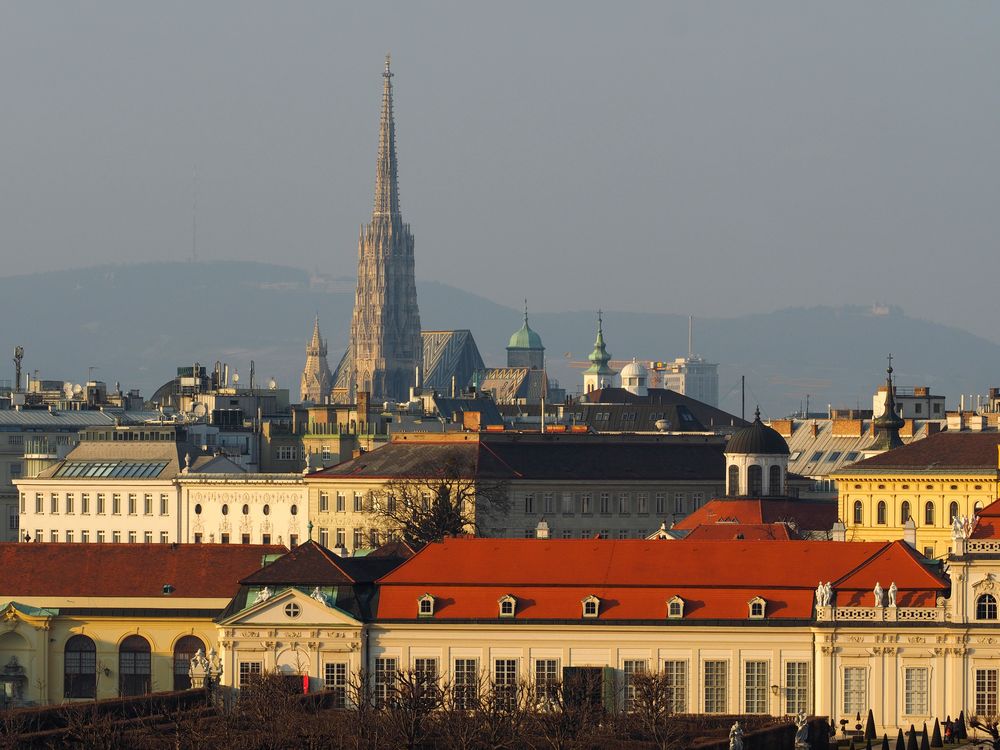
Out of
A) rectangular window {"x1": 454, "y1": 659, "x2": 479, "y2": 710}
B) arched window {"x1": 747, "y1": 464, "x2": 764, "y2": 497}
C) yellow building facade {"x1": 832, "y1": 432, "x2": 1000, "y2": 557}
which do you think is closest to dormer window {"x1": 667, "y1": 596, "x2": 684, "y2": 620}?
rectangular window {"x1": 454, "y1": 659, "x2": 479, "y2": 710}

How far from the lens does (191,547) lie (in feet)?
459

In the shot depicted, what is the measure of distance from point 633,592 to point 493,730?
82.0 feet

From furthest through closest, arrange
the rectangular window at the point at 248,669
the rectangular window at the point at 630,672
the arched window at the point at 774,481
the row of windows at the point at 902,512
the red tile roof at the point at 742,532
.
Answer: the arched window at the point at 774,481
the row of windows at the point at 902,512
the red tile roof at the point at 742,532
the rectangular window at the point at 248,669
the rectangular window at the point at 630,672

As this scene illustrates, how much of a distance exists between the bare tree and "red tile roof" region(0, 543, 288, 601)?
38.4 m

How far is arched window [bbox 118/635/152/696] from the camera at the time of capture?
130750 millimetres

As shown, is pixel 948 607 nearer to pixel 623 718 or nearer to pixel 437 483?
pixel 623 718

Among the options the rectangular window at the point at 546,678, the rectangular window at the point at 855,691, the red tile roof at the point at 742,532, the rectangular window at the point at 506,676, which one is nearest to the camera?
the rectangular window at the point at 546,678

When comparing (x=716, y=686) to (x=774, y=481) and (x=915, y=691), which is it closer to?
(x=915, y=691)

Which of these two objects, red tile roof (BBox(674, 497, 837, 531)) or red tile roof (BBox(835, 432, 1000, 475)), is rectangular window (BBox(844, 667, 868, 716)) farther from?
red tile roof (BBox(835, 432, 1000, 475))

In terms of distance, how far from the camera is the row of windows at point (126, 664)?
131000mm

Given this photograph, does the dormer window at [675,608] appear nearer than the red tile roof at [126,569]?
Yes

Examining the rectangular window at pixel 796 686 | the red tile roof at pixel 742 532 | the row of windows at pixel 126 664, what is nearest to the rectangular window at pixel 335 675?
the row of windows at pixel 126 664

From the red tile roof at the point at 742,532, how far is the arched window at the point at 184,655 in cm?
3041

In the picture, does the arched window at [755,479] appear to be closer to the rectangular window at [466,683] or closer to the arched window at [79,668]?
the arched window at [79,668]
